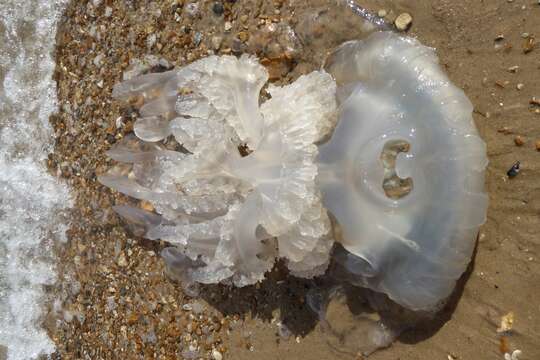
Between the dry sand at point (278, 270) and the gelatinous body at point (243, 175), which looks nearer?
the gelatinous body at point (243, 175)

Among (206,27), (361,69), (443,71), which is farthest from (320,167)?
(206,27)

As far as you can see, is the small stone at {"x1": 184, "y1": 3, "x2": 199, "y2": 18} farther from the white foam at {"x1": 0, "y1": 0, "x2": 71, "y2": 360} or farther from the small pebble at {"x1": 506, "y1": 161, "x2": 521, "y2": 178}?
the small pebble at {"x1": 506, "y1": 161, "x2": 521, "y2": 178}

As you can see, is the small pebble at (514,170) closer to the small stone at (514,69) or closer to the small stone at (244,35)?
the small stone at (514,69)

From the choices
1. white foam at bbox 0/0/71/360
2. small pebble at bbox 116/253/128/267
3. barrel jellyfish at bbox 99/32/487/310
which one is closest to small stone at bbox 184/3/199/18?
barrel jellyfish at bbox 99/32/487/310

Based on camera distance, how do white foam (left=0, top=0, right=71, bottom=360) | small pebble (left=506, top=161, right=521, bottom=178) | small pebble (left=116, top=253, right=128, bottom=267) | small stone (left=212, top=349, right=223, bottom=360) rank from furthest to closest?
white foam (left=0, top=0, right=71, bottom=360), small pebble (left=116, top=253, right=128, bottom=267), small stone (left=212, top=349, right=223, bottom=360), small pebble (left=506, top=161, right=521, bottom=178)

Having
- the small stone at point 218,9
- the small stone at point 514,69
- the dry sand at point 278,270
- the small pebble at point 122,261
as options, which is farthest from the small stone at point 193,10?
the small stone at point 514,69
